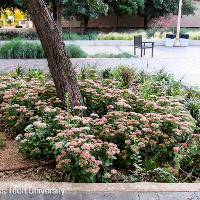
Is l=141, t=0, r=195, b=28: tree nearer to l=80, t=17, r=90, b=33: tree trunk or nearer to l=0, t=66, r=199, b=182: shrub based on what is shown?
l=80, t=17, r=90, b=33: tree trunk

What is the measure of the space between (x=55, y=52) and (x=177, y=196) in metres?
2.70

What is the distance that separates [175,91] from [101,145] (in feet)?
11.2

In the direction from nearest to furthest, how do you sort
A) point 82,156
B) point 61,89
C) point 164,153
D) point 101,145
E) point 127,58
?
point 82,156 → point 101,145 → point 164,153 → point 61,89 → point 127,58

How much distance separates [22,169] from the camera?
14.8 ft

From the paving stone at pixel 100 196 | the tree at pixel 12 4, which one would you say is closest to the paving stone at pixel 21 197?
the paving stone at pixel 100 196

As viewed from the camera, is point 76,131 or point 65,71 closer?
point 76,131

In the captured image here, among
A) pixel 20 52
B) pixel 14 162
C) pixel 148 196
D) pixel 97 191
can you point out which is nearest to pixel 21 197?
pixel 97 191

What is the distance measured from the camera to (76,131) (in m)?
4.30

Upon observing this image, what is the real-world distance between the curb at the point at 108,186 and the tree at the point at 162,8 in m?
26.3

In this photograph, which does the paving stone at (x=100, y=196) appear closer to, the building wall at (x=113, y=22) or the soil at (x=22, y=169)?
the soil at (x=22, y=169)

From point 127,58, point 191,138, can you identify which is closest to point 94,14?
point 127,58

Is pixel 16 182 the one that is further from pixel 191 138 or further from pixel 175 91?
pixel 175 91

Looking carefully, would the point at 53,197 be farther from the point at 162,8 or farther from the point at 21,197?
the point at 162,8

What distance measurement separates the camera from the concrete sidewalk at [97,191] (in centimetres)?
376
